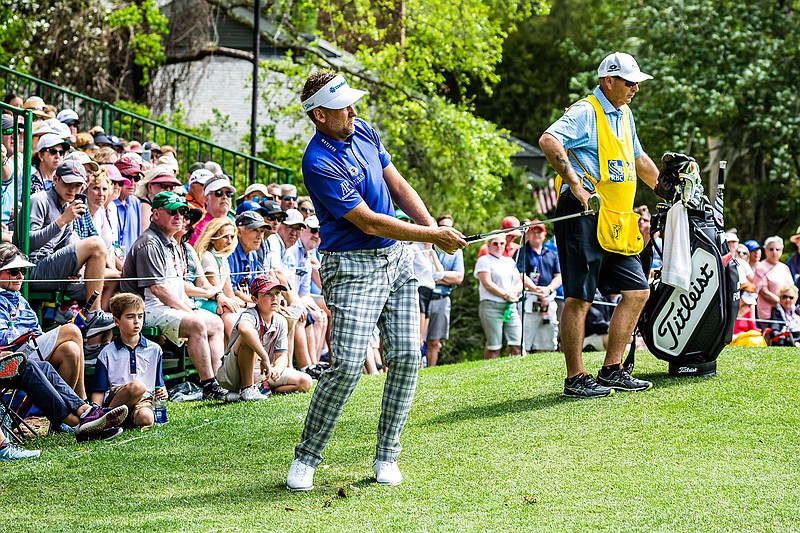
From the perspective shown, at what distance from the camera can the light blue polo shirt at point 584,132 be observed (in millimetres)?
7441

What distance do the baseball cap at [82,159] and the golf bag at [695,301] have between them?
4796mm

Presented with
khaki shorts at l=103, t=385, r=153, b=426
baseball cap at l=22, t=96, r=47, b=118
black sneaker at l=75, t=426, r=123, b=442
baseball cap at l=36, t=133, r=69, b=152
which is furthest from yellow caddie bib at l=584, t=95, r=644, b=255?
baseball cap at l=22, t=96, r=47, b=118

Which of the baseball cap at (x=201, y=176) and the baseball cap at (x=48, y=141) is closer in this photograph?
the baseball cap at (x=48, y=141)

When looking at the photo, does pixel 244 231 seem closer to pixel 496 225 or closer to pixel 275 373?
pixel 275 373

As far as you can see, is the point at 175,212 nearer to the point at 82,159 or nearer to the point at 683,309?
the point at 82,159

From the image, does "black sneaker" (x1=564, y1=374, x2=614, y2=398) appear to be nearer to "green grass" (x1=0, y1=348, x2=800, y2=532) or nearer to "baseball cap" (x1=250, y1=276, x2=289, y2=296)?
"green grass" (x1=0, y1=348, x2=800, y2=532)

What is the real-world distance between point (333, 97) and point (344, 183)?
0.44 m

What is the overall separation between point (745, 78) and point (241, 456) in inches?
776

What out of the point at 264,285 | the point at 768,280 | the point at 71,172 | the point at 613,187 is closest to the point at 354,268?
the point at 613,187

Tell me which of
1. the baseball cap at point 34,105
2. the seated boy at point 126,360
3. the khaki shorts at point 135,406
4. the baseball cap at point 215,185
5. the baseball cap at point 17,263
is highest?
the baseball cap at point 34,105

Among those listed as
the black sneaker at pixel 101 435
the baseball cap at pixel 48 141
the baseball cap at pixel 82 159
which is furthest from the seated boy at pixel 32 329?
the baseball cap at pixel 48 141

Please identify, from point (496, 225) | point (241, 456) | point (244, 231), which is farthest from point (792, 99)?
point (241, 456)

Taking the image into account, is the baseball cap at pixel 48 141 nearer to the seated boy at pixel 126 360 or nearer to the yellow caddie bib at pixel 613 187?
the seated boy at pixel 126 360

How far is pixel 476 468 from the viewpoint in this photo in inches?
238
